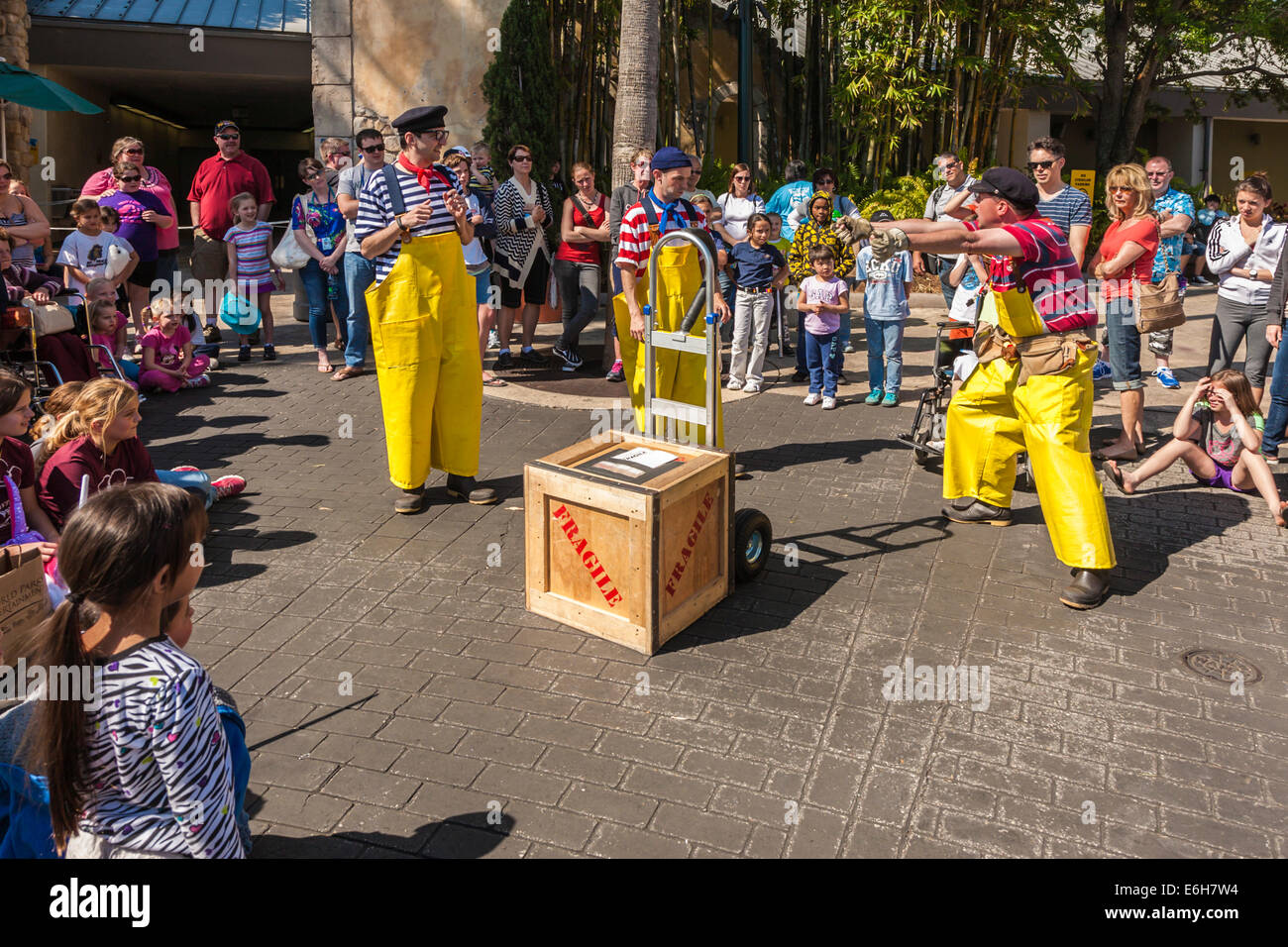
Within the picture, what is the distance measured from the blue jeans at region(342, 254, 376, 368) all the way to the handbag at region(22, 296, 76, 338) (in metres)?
2.53

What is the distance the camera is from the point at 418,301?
6812 millimetres

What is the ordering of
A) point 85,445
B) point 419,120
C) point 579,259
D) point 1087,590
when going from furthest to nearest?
1. point 579,259
2. point 419,120
3. point 1087,590
4. point 85,445

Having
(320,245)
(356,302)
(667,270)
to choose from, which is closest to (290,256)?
(320,245)

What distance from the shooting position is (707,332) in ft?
18.7

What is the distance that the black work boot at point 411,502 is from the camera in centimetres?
707

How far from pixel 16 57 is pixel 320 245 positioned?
26.3 feet

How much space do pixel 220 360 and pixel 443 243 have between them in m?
5.47

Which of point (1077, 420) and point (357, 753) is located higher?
point (1077, 420)

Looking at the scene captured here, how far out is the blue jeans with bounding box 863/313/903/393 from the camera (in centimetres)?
965

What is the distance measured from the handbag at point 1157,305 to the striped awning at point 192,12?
45.6 ft

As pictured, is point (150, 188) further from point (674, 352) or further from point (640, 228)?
point (674, 352)

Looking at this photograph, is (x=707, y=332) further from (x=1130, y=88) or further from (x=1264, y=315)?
(x=1130, y=88)

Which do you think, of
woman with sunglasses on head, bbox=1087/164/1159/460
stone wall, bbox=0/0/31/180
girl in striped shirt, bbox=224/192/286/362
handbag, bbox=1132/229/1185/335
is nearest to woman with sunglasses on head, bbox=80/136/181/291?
girl in striped shirt, bbox=224/192/286/362
